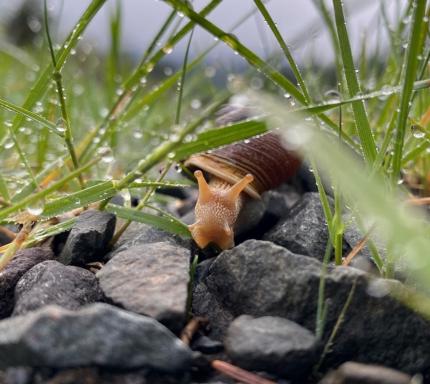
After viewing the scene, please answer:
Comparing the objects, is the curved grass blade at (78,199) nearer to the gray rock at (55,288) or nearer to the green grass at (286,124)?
the green grass at (286,124)

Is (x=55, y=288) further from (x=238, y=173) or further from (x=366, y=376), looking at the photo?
(x=238, y=173)

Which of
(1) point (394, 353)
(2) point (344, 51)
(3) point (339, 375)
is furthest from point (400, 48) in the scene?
(3) point (339, 375)

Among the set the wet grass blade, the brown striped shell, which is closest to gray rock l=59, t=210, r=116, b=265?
the wet grass blade

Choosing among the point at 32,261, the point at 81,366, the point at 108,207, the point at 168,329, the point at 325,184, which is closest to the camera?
the point at 81,366

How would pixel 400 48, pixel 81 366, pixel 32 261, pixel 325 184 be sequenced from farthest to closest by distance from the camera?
pixel 400 48 → pixel 325 184 → pixel 32 261 → pixel 81 366

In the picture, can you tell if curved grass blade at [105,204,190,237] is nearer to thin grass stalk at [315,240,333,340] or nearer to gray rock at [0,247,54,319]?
gray rock at [0,247,54,319]

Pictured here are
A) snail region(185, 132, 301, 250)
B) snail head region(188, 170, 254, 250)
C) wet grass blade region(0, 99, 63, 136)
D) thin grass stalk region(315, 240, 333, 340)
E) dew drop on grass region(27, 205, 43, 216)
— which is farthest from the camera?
snail region(185, 132, 301, 250)

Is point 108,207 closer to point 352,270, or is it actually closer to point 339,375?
point 352,270

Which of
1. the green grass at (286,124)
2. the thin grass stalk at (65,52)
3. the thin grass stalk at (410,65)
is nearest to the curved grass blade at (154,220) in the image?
the green grass at (286,124)
